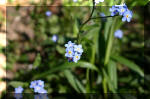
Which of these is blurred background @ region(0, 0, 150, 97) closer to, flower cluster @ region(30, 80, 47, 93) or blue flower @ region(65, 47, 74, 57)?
flower cluster @ region(30, 80, 47, 93)

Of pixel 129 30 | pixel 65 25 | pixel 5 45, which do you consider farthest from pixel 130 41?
pixel 5 45

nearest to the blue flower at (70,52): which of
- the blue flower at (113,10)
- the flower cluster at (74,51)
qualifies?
the flower cluster at (74,51)

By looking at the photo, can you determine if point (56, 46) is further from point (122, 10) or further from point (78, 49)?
point (122, 10)

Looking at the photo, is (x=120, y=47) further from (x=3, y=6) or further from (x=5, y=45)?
(x=3, y=6)

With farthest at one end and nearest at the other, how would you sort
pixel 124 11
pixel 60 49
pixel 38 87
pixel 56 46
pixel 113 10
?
1. pixel 56 46
2. pixel 60 49
3. pixel 38 87
4. pixel 113 10
5. pixel 124 11

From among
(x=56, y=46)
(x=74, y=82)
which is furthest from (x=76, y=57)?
(x=56, y=46)

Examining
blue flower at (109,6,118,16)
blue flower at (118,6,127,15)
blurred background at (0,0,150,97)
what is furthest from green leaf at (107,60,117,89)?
blue flower at (118,6,127,15)
